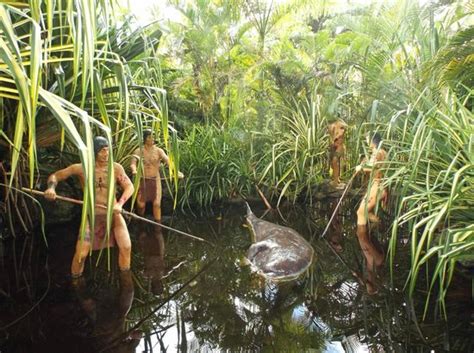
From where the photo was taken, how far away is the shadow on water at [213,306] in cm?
208

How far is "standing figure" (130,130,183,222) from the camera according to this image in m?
5.10

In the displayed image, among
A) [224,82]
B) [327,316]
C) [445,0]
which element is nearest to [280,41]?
[224,82]

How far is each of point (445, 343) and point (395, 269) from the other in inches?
47.7

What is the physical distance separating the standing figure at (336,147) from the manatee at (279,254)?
2.78 m

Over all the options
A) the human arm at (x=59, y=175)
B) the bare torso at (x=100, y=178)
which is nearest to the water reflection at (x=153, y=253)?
the bare torso at (x=100, y=178)

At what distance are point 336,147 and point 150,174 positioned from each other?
3.14 m

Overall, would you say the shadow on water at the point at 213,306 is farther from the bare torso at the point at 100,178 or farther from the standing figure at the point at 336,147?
the standing figure at the point at 336,147

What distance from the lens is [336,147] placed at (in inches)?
243

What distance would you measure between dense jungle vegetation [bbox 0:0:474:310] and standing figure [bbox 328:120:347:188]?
19 centimetres

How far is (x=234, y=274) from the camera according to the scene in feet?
10.5

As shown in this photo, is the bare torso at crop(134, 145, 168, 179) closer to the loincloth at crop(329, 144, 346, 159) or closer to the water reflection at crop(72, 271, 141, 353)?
the water reflection at crop(72, 271, 141, 353)

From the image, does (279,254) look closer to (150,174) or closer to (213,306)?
(213,306)

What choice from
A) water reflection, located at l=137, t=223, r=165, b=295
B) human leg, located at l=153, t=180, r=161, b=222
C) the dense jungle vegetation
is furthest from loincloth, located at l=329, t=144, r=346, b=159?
water reflection, located at l=137, t=223, r=165, b=295

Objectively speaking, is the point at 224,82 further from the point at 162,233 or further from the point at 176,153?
the point at 176,153
